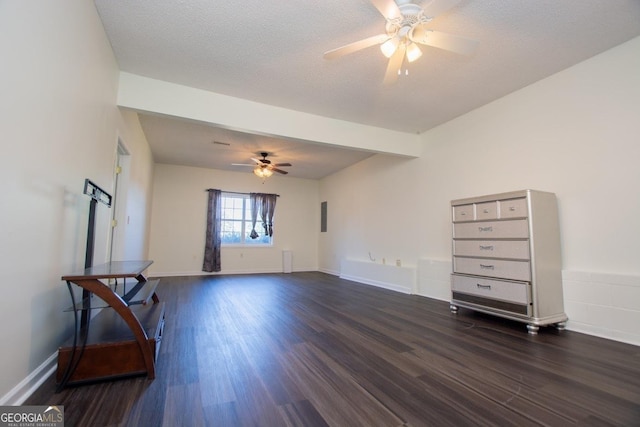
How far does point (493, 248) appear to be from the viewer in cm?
308

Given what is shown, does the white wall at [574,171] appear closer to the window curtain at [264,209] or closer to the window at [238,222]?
the window curtain at [264,209]

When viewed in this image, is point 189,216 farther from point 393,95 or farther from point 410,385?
point 410,385

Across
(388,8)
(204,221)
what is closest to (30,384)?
(388,8)

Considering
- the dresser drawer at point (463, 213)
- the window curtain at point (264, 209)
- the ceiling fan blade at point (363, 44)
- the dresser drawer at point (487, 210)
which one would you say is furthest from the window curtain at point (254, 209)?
the ceiling fan blade at point (363, 44)

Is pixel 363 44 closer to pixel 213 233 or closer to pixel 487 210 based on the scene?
pixel 487 210

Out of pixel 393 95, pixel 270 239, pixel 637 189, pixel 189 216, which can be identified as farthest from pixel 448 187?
pixel 189 216

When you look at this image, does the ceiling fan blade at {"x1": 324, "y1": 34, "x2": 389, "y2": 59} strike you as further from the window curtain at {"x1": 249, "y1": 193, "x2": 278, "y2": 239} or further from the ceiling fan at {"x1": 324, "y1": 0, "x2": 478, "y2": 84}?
the window curtain at {"x1": 249, "y1": 193, "x2": 278, "y2": 239}

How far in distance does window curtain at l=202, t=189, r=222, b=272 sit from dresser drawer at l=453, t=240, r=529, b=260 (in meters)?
5.53

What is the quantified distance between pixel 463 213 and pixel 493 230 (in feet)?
1.39

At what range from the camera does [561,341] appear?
248 cm

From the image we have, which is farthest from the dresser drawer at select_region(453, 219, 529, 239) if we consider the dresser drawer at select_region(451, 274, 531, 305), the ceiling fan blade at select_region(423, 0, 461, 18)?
the ceiling fan blade at select_region(423, 0, 461, 18)

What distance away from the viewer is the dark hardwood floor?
55.3 inches

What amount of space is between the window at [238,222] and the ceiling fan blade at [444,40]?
6.19 metres

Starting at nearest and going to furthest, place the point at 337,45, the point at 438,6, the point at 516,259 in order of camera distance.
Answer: the point at 438,6, the point at 337,45, the point at 516,259
